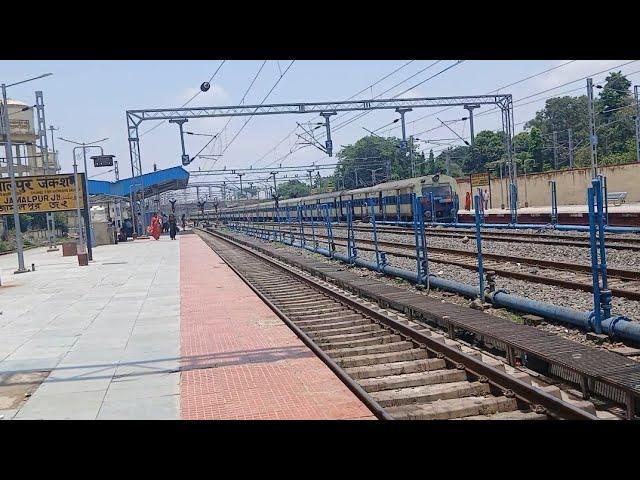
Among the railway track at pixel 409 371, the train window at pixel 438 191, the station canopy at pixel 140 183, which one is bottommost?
the railway track at pixel 409 371

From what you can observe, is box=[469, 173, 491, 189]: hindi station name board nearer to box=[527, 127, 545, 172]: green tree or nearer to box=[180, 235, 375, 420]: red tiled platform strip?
box=[527, 127, 545, 172]: green tree

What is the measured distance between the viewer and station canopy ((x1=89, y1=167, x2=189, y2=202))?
159ft

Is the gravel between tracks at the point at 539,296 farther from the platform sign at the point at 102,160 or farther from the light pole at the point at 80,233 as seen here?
the platform sign at the point at 102,160

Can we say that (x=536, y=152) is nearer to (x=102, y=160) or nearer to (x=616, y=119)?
(x=616, y=119)

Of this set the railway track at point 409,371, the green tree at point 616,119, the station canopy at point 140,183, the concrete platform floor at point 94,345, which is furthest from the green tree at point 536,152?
the railway track at point 409,371

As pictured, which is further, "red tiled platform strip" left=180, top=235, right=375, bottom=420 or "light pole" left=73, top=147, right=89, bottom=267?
"light pole" left=73, top=147, right=89, bottom=267

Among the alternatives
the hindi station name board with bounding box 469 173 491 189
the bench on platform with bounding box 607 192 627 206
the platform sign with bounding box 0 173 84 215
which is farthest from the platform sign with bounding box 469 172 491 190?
the platform sign with bounding box 0 173 84 215

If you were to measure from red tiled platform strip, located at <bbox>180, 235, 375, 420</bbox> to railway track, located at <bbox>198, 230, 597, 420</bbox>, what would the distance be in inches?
9.7

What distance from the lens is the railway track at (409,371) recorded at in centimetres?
640

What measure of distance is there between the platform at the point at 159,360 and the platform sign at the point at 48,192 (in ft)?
46.1

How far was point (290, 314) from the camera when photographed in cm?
1310
